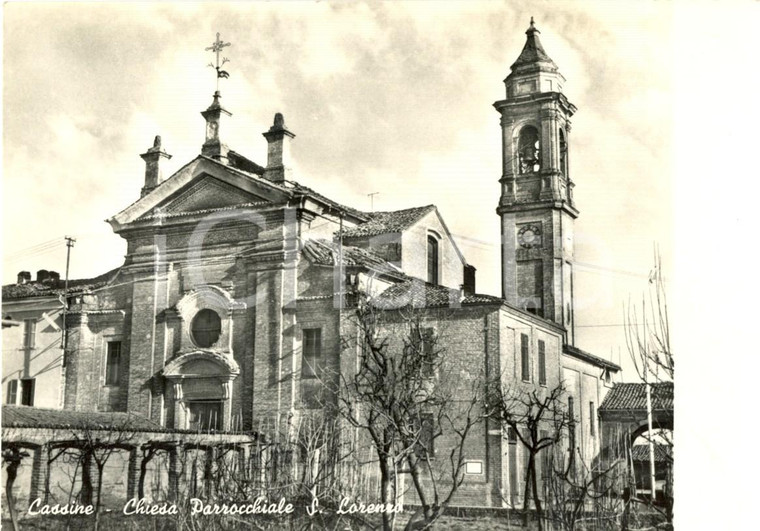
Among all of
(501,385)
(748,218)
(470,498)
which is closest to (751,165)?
(748,218)

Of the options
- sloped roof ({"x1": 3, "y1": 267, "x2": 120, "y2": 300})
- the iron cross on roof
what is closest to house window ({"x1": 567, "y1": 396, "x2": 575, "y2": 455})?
the iron cross on roof

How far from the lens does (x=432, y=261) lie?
412 inches

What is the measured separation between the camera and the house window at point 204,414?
33.4ft

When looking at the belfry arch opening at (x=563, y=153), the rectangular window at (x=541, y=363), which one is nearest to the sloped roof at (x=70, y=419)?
the rectangular window at (x=541, y=363)

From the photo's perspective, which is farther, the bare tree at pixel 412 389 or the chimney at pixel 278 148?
the chimney at pixel 278 148

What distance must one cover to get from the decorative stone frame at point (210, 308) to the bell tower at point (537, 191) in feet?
10.5

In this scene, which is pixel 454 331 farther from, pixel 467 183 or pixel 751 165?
pixel 751 165

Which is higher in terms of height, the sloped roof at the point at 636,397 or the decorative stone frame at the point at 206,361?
the decorative stone frame at the point at 206,361

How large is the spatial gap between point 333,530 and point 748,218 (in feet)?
14.2

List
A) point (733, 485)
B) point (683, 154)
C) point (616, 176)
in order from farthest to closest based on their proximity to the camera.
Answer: point (616, 176) < point (683, 154) < point (733, 485)

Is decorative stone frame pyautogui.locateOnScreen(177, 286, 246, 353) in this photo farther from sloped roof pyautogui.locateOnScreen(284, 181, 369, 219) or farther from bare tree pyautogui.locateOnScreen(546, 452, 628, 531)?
bare tree pyautogui.locateOnScreen(546, 452, 628, 531)

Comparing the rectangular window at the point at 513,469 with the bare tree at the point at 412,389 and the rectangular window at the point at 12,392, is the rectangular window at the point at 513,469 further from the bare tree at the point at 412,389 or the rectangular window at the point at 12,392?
the rectangular window at the point at 12,392

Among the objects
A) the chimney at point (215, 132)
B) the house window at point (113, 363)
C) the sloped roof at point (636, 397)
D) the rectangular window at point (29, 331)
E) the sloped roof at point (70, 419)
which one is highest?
the chimney at point (215, 132)

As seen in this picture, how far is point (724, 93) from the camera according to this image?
7.06m
